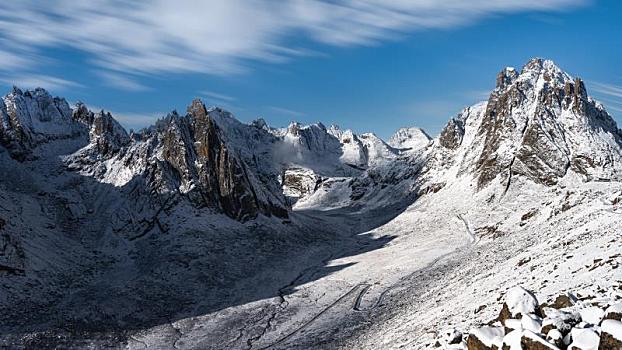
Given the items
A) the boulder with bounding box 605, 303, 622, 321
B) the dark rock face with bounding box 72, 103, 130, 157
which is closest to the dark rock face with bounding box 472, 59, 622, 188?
the dark rock face with bounding box 72, 103, 130, 157

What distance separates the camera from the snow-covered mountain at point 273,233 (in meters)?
43.2

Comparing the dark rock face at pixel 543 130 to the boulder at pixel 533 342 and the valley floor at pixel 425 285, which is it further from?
the boulder at pixel 533 342

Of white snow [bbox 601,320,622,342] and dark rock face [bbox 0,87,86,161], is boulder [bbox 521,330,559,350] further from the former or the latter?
dark rock face [bbox 0,87,86,161]

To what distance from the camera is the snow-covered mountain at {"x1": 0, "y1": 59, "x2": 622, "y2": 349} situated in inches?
1700

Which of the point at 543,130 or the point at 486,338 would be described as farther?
the point at 543,130

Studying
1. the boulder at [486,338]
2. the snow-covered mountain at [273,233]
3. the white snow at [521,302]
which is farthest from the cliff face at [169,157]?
the boulder at [486,338]

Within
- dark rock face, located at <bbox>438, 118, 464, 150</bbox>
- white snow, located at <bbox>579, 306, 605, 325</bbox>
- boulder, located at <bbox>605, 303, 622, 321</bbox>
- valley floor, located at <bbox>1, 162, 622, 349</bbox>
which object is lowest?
valley floor, located at <bbox>1, 162, 622, 349</bbox>

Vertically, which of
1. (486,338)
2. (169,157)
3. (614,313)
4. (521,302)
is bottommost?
(486,338)

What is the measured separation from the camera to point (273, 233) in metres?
89.9

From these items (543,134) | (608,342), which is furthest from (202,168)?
(608,342)

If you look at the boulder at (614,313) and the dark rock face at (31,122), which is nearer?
the boulder at (614,313)

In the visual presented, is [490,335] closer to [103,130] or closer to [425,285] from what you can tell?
[425,285]

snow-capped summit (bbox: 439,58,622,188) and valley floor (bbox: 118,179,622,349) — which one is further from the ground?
snow-capped summit (bbox: 439,58,622,188)

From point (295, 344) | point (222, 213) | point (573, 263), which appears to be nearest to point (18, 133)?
point (222, 213)
